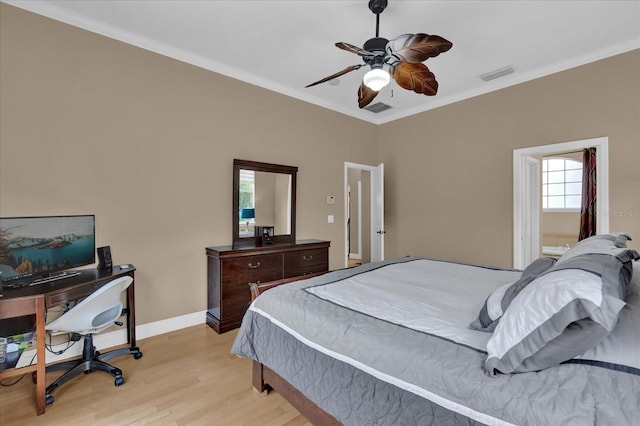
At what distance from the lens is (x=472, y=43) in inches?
119

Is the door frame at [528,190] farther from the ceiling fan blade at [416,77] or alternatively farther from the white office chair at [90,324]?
the white office chair at [90,324]

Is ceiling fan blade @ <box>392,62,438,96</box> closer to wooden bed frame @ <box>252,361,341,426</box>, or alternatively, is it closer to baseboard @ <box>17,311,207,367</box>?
wooden bed frame @ <box>252,361,341,426</box>

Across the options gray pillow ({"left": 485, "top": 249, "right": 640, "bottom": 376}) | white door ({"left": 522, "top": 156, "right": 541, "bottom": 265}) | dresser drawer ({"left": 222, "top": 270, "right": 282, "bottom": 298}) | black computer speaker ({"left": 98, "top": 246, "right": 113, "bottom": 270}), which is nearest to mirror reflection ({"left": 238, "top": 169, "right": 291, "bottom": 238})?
dresser drawer ({"left": 222, "top": 270, "right": 282, "bottom": 298})

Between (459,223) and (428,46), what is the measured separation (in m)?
2.93

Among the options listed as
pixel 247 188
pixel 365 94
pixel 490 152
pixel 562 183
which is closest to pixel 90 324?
pixel 247 188

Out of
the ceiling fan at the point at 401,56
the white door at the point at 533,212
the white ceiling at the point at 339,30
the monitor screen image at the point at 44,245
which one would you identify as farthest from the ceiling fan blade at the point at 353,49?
the white door at the point at 533,212

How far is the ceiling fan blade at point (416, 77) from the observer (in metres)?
2.37

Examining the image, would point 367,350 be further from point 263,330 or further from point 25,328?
point 25,328

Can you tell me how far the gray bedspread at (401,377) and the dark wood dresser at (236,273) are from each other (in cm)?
129

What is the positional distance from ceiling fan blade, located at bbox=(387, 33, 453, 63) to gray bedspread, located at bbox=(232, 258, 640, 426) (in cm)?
183

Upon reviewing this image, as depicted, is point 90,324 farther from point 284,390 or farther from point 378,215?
point 378,215

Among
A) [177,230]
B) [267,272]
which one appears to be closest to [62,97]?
[177,230]

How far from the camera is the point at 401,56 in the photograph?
7.39 feet

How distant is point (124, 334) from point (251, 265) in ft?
4.42
